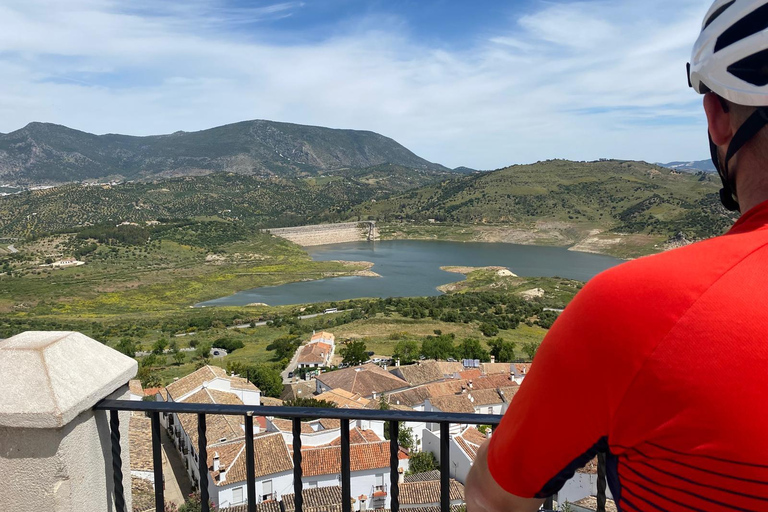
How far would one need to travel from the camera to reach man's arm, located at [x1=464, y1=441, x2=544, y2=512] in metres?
1.06

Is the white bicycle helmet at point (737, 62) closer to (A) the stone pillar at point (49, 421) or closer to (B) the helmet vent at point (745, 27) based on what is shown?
(B) the helmet vent at point (745, 27)

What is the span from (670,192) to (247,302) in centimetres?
9332

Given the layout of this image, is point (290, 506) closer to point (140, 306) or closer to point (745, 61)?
point (745, 61)

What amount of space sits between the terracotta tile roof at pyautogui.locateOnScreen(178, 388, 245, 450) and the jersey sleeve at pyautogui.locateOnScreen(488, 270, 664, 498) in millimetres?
14965

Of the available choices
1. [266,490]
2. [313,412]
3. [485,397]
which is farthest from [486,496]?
[485,397]

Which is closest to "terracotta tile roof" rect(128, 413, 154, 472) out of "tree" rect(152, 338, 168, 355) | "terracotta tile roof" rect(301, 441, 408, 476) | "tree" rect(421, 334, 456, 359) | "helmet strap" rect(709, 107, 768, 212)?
"terracotta tile roof" rect(301, 441, 408, 476)

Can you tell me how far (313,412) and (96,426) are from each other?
1.01 meters

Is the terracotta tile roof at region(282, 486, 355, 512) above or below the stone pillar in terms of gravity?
below

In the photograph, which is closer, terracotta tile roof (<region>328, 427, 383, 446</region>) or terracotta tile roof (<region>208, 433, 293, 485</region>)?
terracotta tile roof (<region>208, 433, 293, 485</region>)

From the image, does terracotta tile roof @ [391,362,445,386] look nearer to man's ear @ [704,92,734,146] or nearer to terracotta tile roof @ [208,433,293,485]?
terracotta tile roof @ [208,433,293,485]

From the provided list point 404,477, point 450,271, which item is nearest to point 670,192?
point 450,271

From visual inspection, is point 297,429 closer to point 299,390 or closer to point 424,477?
point 424,477

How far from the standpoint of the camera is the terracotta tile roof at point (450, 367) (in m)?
25.5

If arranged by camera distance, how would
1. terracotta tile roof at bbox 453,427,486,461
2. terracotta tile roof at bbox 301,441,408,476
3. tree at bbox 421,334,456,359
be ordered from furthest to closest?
tree at bbox 421,334,456,359, terracotta tile roof at bbox 301,441,408,476, terracotta tile roof at bbox 453,427,486,461
